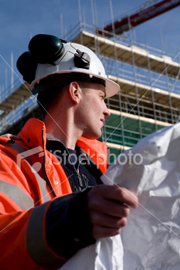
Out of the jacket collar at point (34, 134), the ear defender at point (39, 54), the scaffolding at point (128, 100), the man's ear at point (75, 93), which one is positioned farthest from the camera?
the scaffolding at point (128, 100)

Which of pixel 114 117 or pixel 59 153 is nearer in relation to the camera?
pixel 59 153

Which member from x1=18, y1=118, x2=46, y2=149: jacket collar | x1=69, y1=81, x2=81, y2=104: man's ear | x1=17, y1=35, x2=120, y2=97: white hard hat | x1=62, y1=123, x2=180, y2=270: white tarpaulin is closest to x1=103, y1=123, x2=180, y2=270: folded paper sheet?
x1=62, y1=123, x2=180, y2=270: white tarpaulin

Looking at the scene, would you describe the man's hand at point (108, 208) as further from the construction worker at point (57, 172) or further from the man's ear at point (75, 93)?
the man's ear at point (75, 93)

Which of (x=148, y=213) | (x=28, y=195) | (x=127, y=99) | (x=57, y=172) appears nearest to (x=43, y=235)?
(x=148, y=213)

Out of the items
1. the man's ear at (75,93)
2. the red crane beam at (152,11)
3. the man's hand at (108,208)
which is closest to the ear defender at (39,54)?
the man's ear at (75,93)

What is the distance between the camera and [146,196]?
48.6 inches

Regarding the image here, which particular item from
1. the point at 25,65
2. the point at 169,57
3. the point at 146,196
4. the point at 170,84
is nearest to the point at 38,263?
the point at 146,196

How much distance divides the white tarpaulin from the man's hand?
9 cm

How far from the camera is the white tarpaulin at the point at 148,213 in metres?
1.18

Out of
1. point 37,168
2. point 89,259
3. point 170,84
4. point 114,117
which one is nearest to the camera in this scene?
point 89,259

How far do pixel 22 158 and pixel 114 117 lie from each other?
63.0 ft

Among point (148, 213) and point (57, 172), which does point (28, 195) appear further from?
point (148, 213)

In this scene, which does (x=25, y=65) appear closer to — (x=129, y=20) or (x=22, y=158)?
(x=22, y=158)

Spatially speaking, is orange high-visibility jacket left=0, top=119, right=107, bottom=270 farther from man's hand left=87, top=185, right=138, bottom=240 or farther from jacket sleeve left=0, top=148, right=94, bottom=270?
man's hand left=87, top=185, right=138, bottom=240
